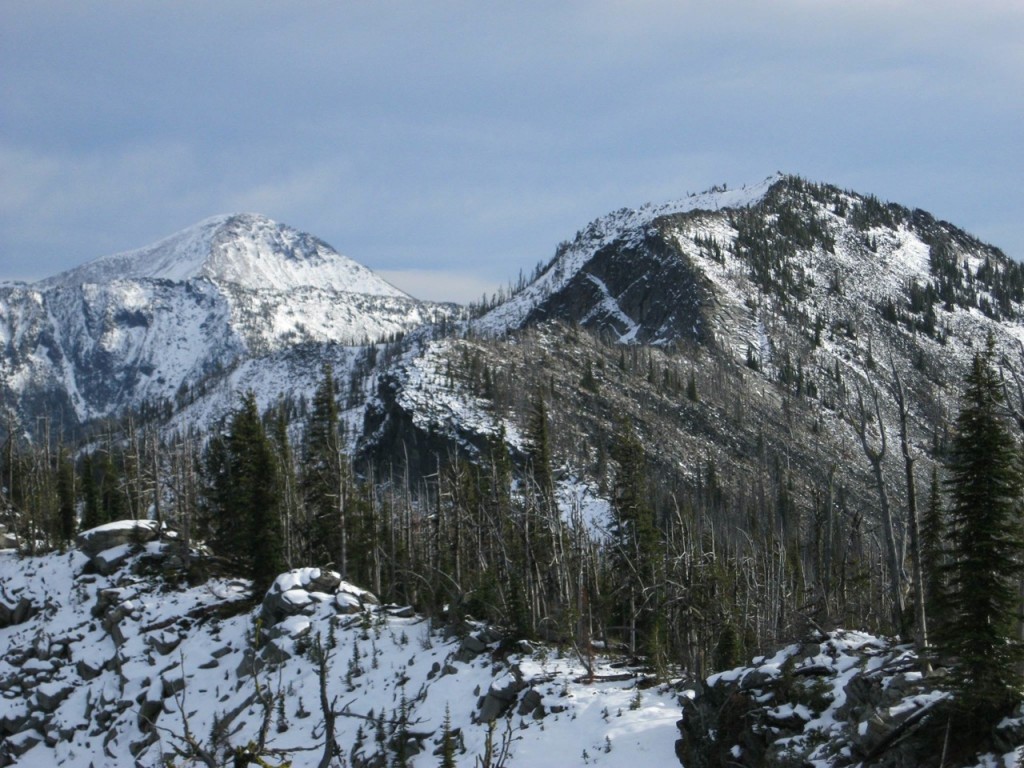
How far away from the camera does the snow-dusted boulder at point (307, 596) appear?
34.7 metres

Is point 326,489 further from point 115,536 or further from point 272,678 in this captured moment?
point 272,678

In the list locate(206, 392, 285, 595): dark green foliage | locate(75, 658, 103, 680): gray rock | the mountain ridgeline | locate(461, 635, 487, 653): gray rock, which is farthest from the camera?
locate(206, 392, 285, 595): dark green foliage

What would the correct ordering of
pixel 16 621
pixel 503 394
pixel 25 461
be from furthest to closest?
pixel 503 394, pixel 25 461, pixel 16 621

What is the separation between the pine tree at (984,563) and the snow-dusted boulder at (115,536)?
42.2 meters

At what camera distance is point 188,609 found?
39.3 metres

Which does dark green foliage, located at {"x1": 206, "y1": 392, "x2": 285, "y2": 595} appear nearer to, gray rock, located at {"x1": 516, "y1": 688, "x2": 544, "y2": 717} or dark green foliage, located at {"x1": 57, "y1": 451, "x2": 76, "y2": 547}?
dark green foliage, located at {"x1": 57, "y1": 451, "x2": 76, "y2": 547}

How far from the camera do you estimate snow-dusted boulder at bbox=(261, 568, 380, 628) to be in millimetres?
34719

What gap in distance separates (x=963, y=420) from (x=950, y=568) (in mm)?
2706

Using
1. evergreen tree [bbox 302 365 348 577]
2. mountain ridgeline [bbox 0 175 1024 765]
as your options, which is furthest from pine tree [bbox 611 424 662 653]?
evergreen tree [bbox 302 365 348 577]

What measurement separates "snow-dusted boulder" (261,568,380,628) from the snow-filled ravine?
0.27 ft

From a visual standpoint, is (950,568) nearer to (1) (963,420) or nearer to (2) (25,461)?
(1) (963,420)

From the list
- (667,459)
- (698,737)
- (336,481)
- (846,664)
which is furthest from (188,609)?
(667,459)

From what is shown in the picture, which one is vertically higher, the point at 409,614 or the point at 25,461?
the point at 25,461

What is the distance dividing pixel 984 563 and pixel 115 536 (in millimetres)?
43904
